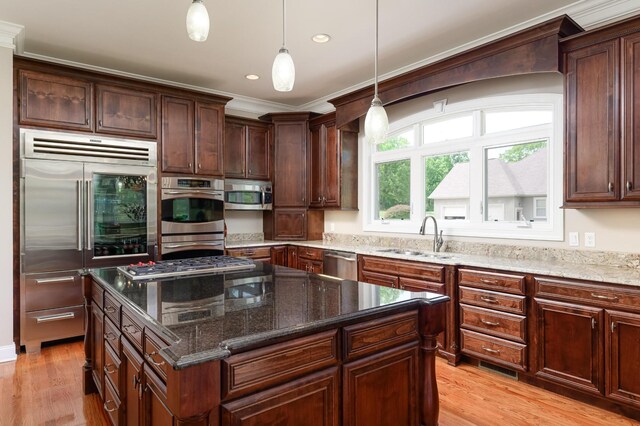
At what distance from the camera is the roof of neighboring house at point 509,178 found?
3.38 meters

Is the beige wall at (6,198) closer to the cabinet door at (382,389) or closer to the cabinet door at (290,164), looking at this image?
the cabinet door at (290,164)

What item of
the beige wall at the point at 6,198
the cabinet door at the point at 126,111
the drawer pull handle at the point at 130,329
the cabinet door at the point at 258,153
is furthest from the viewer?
the cabinet door at the point at 258,153

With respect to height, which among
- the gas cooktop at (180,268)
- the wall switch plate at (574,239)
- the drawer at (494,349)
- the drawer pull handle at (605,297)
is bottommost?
the drawer at (494,349)

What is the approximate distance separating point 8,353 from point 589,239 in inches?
192

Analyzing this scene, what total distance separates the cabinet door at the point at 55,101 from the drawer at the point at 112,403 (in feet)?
8.67

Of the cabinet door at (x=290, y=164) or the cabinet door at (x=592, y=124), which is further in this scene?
the cabinet door at (x=290, y=164)

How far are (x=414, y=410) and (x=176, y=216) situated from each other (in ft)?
11.0

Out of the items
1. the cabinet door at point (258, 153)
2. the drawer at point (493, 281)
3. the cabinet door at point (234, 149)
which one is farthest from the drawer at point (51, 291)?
Result: the drawer at point (493, 281)

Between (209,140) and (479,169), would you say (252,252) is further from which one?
(479,169)

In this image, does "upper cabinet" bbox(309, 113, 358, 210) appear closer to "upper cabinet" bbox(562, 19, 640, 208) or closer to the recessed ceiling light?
the recessed ceiling light

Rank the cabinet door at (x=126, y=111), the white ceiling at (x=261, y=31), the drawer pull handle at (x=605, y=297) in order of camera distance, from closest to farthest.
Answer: the drawer pull handle at (x=605, y=297), the white ceiling at (x=261, y=31), the cabinet door at (x=126, y=111)

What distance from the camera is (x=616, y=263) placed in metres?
2.84

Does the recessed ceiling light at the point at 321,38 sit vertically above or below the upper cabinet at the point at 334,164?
above

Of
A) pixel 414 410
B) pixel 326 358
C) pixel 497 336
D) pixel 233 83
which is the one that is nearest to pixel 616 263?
pixel 497 336
